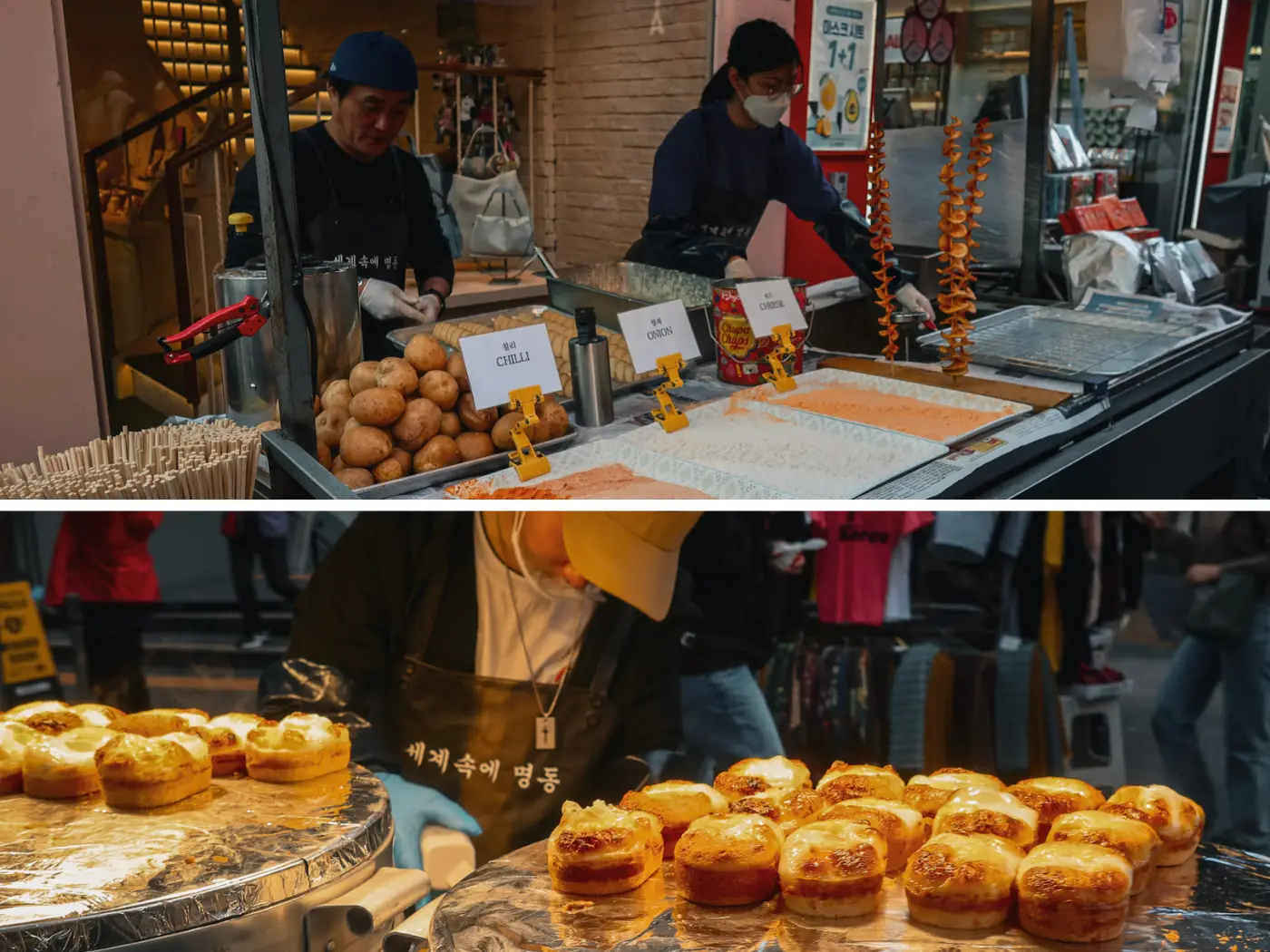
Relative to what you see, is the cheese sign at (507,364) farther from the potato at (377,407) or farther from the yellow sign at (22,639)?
the yellow sign at (22,639)

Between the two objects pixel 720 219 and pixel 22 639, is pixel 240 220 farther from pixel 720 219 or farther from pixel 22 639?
pixel 720 219

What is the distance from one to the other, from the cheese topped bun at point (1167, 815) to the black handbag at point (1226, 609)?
0.40 feet

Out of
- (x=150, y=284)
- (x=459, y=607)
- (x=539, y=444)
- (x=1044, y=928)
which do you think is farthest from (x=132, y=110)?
(x=1044, y=928)

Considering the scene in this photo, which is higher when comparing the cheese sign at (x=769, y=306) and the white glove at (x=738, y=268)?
the white glove at (x=738, y=268)

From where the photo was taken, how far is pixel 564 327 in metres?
2.33

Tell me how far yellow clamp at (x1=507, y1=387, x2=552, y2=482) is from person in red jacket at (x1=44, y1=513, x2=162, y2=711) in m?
0.93

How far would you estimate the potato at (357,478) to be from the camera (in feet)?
5.54

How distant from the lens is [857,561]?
33.4 inches

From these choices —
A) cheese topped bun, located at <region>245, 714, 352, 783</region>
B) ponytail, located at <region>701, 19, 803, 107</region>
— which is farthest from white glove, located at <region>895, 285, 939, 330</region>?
cheese topped bun, located at <region>245, 714, 352, 783</region>

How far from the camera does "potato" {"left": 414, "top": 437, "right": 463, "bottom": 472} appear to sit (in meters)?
1.78

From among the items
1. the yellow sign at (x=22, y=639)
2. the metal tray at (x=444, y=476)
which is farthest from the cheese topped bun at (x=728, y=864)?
the metal tray at (x=444, y=476)

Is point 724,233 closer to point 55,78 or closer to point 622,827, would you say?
point 55,78

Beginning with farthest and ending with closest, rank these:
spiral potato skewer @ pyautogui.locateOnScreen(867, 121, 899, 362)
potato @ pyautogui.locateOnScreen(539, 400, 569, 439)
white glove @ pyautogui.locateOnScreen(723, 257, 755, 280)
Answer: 1. white glove @ pyautogui.locateOnScreen(723, 257, 755, 280)
2. spiral potato skewer @ pyautogui.locateOnScreen(867, 121, 899, 362)
3. potato @ pyautogui.locateOnScreen(539, 400, 569, 439)

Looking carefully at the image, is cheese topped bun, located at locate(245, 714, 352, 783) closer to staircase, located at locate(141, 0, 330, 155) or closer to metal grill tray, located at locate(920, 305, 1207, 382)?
staircase, located at locate(141, 0, 330, 155)
